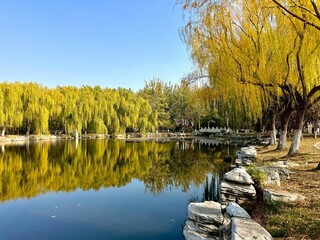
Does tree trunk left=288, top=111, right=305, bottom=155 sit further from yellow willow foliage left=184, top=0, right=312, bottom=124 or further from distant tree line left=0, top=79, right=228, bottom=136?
distant tree line left=0, top=79, right=228, bottom=136

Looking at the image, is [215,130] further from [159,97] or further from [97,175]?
[97,175]

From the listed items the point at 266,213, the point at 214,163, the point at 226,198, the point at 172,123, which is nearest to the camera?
the point at 266,213

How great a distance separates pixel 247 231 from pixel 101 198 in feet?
18.5

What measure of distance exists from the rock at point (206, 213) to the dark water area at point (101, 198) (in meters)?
0.79

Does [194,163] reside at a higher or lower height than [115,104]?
lower

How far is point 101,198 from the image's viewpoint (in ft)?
28.1

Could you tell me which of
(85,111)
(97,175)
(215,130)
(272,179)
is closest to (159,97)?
(215,130)

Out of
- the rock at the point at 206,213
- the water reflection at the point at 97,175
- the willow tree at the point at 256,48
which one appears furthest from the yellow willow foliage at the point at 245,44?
the rock at the point at 206,213

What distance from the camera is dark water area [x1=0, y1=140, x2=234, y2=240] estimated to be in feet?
19.4

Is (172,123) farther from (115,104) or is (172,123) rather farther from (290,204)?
(290,204)

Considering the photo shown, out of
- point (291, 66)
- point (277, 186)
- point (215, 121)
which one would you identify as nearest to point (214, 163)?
point (291, 66)

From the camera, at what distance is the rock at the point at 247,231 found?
354 cm

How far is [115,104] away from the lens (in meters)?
43.3

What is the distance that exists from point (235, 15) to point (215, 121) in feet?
114
